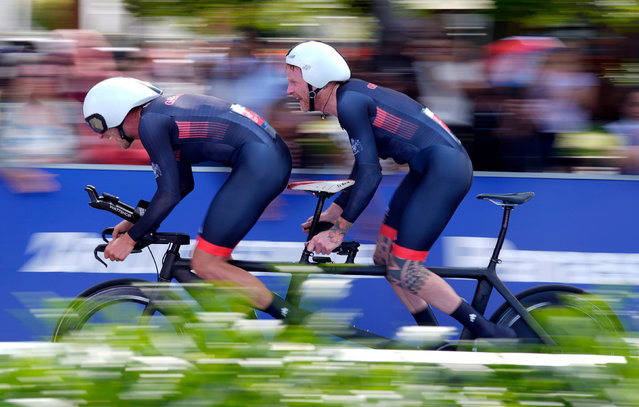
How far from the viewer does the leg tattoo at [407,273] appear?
4547 millimetres

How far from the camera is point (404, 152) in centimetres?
459

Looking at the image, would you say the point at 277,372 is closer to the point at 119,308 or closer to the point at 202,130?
the point at 119,308

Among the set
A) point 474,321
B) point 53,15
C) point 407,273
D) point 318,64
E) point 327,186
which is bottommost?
point 474,321

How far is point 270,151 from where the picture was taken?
179 inches

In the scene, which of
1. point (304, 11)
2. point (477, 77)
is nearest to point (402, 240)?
point (477, 77)

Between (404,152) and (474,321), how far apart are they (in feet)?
3.26

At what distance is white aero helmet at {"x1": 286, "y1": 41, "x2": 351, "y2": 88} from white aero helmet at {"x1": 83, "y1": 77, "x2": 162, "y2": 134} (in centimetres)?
84

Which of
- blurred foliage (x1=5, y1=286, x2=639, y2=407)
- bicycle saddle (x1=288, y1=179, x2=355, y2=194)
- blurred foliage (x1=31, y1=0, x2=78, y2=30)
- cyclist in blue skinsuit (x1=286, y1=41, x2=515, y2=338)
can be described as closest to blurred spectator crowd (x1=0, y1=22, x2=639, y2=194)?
blurred foliage (x1=31, y1=0, x2=78, y2=30)

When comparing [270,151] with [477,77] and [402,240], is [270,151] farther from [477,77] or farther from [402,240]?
[477,77]

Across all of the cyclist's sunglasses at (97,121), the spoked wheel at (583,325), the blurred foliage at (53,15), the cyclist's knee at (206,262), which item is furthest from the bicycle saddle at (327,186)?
the blurred foliage at (53,15)

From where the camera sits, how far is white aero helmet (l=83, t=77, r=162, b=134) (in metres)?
4.32

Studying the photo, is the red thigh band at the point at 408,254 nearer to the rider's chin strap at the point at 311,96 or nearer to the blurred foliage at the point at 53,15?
the rider's chin strap at the point at 311,96

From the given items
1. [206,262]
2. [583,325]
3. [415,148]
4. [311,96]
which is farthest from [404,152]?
[583,325]

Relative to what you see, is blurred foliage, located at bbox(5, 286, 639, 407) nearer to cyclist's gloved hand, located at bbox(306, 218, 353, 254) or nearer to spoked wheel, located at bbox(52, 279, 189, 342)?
spoked wheel, located at bbox(52, 279, 189, 342)
